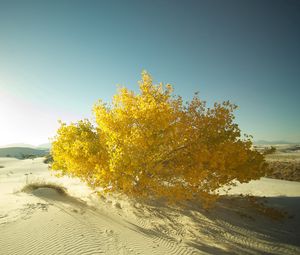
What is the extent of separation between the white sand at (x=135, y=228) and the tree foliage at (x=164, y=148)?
5.39 feet

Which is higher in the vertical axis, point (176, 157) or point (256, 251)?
point (176, 157)

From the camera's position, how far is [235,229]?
38.1ft

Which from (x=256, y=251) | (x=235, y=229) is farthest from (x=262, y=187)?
(x=256, y=251)

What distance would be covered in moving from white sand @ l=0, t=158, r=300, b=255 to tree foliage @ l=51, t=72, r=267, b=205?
1641mm

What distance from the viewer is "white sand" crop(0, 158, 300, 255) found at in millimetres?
6941

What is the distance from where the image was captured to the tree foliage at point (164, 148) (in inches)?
396

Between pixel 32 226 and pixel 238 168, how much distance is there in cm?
953

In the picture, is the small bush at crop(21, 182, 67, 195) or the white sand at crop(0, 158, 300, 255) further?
the small bush at crop(21, 182, 67, 195)

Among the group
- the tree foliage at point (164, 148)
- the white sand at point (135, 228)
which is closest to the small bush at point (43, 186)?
the white sand at point (135, 228)

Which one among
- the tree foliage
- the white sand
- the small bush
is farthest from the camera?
the small bush

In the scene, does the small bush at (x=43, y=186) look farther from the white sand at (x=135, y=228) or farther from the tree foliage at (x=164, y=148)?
the tree foliage at (x=164, y=148)

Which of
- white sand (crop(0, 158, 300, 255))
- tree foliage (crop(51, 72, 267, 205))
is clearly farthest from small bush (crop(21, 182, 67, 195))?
tree foliage (crop(51, 72, 267, 205))

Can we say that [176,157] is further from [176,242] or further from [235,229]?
[235,229]

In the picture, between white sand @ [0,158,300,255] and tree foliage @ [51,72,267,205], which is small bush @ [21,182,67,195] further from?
tree foliage @ [51,72,267,205]
